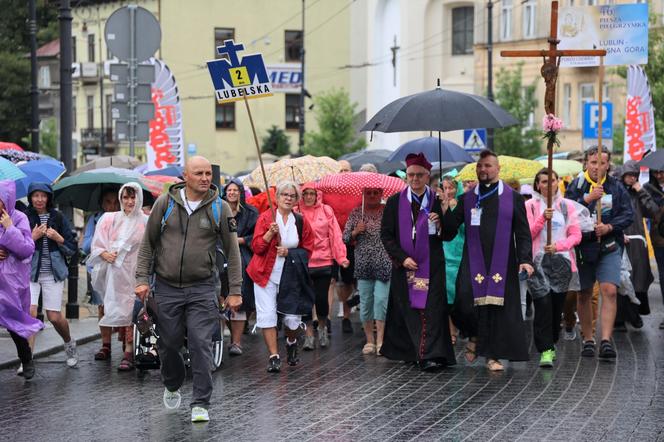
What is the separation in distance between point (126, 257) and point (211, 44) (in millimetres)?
59672

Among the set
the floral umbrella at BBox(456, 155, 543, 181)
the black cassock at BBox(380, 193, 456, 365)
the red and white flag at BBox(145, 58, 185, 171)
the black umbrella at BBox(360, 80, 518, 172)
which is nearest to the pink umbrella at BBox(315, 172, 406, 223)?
the black umbrella at BBox(360, 80, 518, 172)

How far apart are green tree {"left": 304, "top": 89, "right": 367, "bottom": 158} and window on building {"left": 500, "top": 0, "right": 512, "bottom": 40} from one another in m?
7.64

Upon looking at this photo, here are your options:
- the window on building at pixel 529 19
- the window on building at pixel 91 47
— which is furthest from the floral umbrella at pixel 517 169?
the window on building at pixel 91 47

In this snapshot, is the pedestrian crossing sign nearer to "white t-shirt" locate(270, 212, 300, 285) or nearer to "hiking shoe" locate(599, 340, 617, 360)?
"white t-shirt" locate(270, 212, 300, 285)

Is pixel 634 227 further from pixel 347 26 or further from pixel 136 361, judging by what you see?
pixel 347 26

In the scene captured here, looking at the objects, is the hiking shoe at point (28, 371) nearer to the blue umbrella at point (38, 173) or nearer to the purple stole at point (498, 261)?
the purple stole at point (498, 261)

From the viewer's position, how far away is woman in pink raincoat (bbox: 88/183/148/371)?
13516 millimetres

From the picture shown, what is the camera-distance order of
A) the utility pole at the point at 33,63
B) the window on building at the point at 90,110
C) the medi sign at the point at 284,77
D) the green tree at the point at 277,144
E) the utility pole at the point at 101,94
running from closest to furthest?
the utility pole at the point at 33,63, the medi sign at the point at 284,77, the green tree at the point at 277,144, the utility pole at the point at 101,94, the window on building at the point at 90,110

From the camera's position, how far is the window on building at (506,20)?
5409cm

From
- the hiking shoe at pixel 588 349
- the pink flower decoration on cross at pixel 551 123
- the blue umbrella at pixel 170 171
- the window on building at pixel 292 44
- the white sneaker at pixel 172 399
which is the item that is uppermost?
the window on building at pixel 292 44

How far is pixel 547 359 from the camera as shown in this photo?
42.3 ft

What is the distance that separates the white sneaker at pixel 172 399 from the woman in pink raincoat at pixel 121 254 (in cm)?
289

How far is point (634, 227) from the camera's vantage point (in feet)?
56.3

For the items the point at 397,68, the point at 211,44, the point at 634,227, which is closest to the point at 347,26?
the point at 211,44
